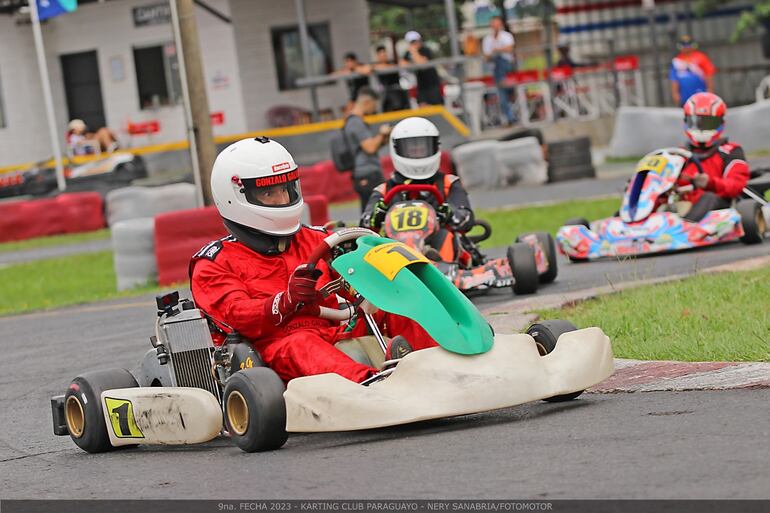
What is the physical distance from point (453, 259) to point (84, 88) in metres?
22.5

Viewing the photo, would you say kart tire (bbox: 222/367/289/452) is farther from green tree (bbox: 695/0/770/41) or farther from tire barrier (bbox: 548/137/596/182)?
green tree (bbox: 695/0/770/41)

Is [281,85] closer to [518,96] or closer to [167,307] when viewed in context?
[518,96]

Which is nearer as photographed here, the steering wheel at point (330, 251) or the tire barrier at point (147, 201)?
the steering wheel at point (330, 251)

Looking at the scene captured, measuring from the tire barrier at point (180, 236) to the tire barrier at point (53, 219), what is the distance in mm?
9475

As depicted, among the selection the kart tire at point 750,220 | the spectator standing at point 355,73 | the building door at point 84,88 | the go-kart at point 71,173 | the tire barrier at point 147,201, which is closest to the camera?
the kart tire at point 750,220

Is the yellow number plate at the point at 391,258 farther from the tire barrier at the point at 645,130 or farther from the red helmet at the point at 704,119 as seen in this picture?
the tire barrier at the point at 645,130

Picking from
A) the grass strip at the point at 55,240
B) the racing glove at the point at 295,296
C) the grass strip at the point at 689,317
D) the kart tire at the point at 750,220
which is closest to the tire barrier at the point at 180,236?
the kart tire at the point at 750,220

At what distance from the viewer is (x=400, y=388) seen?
19.3 ft

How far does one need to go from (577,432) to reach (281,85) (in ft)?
84.6

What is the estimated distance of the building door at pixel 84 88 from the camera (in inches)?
1262

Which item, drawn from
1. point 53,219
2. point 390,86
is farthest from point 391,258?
point 390,86

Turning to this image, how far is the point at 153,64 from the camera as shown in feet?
103

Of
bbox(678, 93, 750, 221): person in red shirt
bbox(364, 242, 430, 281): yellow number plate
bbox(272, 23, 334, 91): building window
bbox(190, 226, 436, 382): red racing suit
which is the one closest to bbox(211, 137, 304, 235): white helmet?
bbox(190, 226, 436, 382): red racing suit

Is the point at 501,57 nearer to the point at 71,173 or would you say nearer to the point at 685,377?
the point at 71,173
